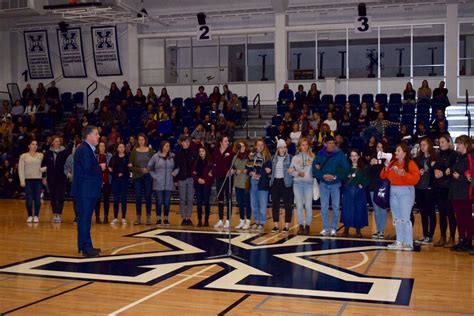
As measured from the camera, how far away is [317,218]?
485 inches

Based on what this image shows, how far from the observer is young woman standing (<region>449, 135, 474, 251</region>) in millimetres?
8516

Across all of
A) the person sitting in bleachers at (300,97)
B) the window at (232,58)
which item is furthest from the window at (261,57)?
the person sitting in bleachers at (300,97)

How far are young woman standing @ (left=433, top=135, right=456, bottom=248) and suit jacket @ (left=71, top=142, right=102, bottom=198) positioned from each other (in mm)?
4833

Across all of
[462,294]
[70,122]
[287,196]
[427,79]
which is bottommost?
[462,294]

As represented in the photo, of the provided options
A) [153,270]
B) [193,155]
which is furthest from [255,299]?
[193,155]

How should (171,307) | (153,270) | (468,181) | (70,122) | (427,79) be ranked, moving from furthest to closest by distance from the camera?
(427,79) < (70,122) < (468,181) < (153,270) < (171,307)

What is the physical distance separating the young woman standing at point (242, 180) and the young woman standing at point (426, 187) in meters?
2.89

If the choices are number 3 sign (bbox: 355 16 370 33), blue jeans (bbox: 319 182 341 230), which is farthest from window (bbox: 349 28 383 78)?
blue jeans (bbox: 319 182 341 230)

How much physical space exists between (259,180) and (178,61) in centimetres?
1513

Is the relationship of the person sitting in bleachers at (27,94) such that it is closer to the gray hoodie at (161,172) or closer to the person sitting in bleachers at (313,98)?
the person sitting in bleachers at (313,98)

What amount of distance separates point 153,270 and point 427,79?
16.1 metres

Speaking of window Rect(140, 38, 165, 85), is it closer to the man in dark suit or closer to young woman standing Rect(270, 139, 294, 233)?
young woman standing Rect(270, 139, 294, 233)

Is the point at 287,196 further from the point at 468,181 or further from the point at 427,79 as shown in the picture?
the point at 427,79

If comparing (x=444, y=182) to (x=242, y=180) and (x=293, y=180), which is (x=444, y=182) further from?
(x=242, y=180)
